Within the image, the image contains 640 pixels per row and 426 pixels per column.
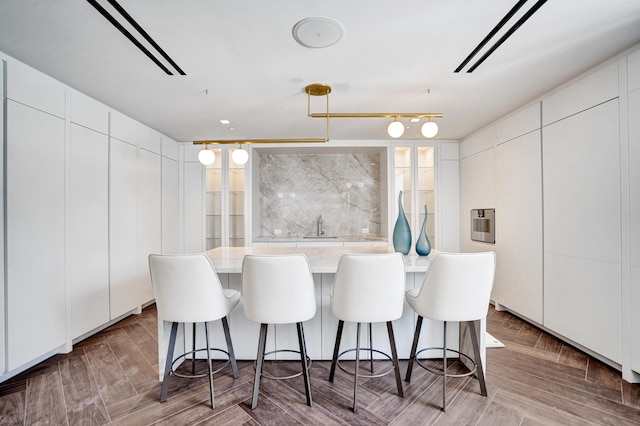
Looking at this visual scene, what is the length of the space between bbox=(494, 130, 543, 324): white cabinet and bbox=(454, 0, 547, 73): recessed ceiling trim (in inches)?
55.3

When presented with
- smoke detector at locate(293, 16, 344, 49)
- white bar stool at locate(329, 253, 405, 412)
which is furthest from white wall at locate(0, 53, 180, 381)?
white bar stool at locate(329, 253, 405, 412)

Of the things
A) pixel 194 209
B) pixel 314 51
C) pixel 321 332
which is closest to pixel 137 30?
pixel 314 51

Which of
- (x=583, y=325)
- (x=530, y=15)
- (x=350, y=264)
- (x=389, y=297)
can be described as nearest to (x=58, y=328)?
(x=350, y=264)

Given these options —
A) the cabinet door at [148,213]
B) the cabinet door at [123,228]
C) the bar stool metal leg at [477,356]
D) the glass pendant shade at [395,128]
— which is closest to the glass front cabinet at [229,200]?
the cabinet door at [148,213]

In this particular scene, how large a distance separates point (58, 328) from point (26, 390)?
23.0 inches

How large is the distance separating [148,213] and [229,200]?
1.20 meters

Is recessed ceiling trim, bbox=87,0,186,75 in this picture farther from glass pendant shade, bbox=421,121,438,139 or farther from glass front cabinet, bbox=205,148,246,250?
glass front cabinet, bbox=205,148,246,250

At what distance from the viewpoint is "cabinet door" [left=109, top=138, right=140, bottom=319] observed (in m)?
3.35

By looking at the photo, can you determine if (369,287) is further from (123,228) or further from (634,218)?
(123,228)

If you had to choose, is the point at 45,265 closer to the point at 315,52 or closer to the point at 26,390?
the point at 26,390

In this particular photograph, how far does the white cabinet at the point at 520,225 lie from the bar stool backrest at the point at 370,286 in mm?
2188

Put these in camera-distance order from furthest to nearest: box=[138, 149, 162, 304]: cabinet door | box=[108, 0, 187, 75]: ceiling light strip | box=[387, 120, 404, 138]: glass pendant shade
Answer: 1. box=[138, 149, 162, 304]: cabinet door
2. box=[387, 120, 404, 138]: glass pendant shade
3. box=[108, 0, 187, 75]: ceiling light strip

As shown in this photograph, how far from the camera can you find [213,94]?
2945 mm

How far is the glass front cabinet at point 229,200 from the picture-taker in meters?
4.86
